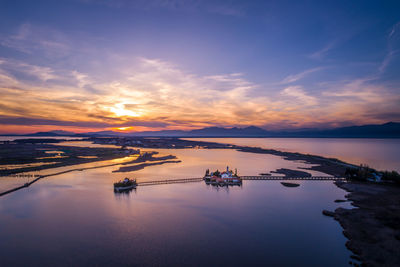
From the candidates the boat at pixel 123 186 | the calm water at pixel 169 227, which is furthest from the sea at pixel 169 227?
the boat at pixel 123 186

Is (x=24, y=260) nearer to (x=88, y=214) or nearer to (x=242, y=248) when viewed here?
(x=88, y=214)

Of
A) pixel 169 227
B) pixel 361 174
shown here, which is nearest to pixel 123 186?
pixel 169 227

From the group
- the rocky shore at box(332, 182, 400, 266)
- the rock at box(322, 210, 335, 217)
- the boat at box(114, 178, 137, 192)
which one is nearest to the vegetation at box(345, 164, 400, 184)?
the rocky shore at box(332, 182, 400, 266)

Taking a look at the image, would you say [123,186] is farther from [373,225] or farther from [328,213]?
[373,225]

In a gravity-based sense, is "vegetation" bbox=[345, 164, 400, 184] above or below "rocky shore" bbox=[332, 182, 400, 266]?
above

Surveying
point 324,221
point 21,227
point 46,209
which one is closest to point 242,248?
point 324,221

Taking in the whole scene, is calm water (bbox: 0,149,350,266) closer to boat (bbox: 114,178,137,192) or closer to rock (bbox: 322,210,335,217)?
rock (bbox: 322,210,335,217)

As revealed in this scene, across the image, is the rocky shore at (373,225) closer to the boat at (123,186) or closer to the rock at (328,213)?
the rock at (328,213)
